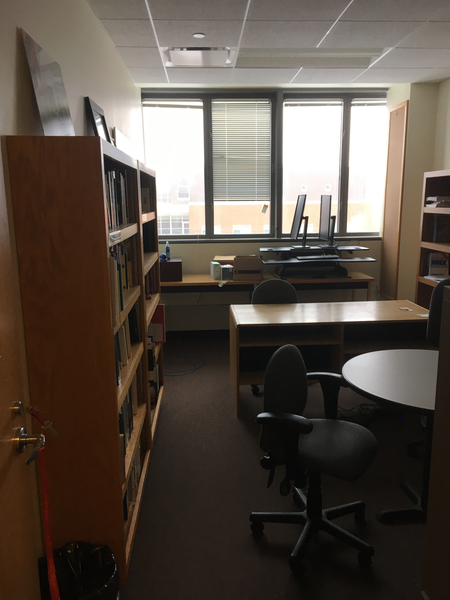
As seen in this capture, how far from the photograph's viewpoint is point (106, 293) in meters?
1.62

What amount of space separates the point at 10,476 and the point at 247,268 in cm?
372

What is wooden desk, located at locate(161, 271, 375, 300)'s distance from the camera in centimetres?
476

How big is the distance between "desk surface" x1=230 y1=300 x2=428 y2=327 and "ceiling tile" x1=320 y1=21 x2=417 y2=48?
2053 millimetres

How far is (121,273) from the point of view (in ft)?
7.16

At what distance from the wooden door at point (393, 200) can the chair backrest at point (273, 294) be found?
6.62 ft

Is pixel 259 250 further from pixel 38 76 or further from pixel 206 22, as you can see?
pixel 38 76

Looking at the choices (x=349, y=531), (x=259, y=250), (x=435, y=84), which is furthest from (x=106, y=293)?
(x=435, y=84)

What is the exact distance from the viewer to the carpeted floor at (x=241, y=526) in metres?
1.86

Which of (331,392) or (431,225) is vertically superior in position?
(431,225)

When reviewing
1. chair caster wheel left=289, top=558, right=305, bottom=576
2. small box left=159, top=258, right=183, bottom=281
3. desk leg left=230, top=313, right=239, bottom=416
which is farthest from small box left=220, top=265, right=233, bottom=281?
chair caster wheel left=289, top=558, right=305, bottom=576

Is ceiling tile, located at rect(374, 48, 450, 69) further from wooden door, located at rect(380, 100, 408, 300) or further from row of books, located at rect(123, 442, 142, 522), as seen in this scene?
row of books, located at rect(123, 442, 142, 522)

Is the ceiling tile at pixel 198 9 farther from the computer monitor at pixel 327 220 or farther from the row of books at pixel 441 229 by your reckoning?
the row of books at pixel 441 229

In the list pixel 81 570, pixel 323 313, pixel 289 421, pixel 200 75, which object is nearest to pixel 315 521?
pixel 289 421

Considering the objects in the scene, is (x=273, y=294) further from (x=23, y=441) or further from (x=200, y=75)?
(x=23, y=441)
